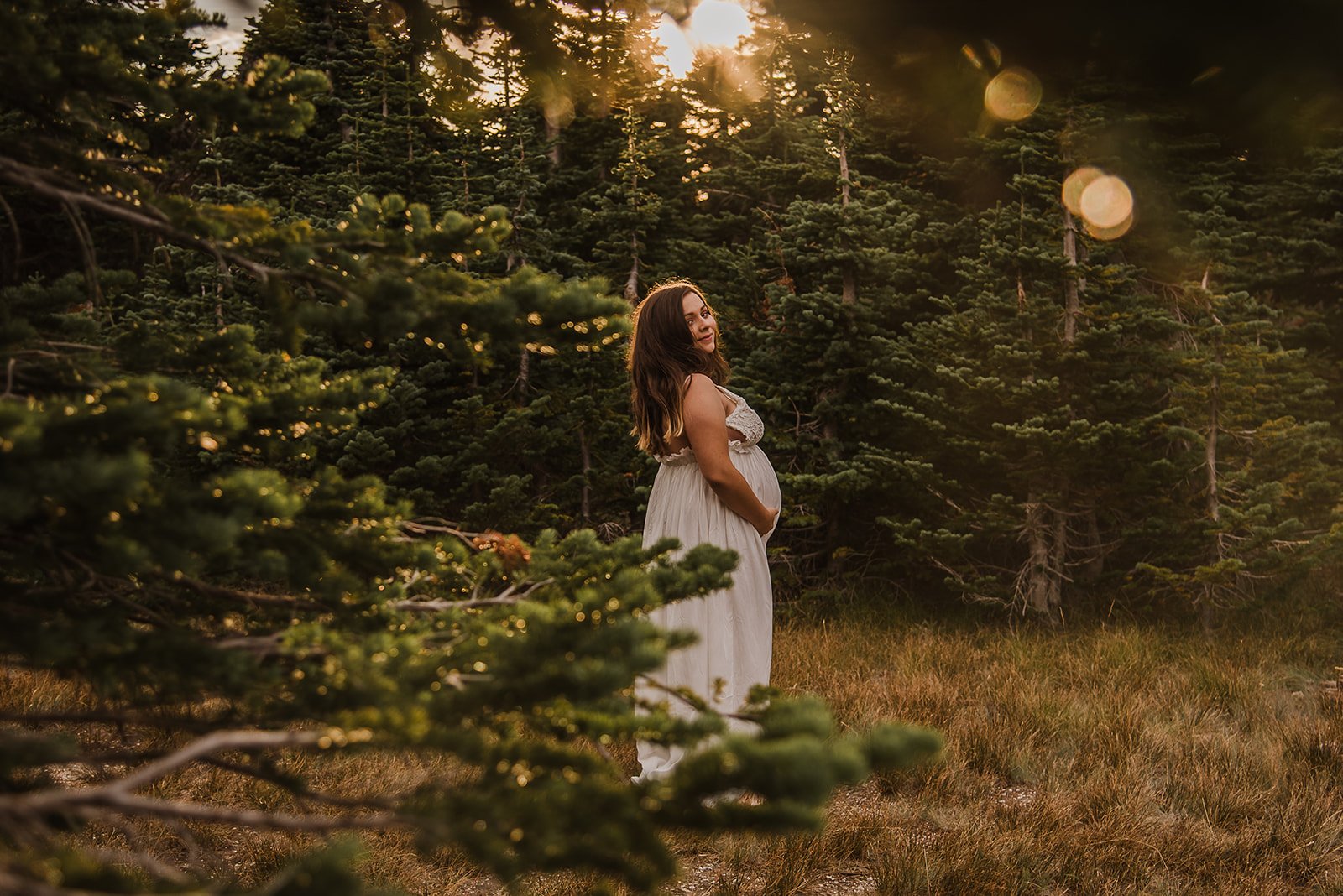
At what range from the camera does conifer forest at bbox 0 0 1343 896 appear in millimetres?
1475

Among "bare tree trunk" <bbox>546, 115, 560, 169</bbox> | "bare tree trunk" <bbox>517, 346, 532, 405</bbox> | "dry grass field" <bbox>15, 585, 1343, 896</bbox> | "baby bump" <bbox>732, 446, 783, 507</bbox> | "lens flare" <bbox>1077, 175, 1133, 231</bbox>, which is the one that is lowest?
"dry grass field" <bbox>15, 585, 1343, 896</bbox>

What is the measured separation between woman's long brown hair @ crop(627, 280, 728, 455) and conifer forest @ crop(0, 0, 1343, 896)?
0.87 metres

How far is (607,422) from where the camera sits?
8602 mm

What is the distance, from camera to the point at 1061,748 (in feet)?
15.2

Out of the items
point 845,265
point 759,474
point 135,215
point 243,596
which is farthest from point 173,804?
point 845,265

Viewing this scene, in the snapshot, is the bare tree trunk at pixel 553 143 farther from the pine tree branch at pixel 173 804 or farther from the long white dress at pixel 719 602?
the pine tree branch at pixel 173 804

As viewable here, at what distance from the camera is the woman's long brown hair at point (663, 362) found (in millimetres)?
4258

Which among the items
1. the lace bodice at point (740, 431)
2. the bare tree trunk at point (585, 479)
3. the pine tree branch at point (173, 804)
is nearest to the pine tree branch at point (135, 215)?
the pine tree branch at point (173, 804)

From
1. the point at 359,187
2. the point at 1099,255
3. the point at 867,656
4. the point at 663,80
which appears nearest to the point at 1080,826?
the point at 867,656

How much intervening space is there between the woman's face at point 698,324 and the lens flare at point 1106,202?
5.00 m

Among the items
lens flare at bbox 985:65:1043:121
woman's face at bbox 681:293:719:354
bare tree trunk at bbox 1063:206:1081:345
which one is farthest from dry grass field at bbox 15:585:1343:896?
bare tree trunk at bbox 1063:206:1081:345

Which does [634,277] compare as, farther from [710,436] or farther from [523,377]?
[710,436]

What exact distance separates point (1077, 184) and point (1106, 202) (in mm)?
619

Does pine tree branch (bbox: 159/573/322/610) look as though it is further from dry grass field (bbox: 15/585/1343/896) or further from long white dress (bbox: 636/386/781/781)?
long white dress (bbox: 636/386/781/781)
